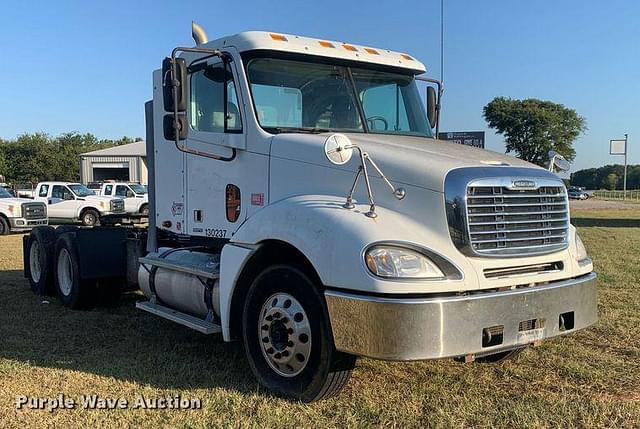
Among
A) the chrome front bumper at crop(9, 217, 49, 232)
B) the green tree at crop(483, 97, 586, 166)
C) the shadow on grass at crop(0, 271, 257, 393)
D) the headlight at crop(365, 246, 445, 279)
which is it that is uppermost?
the green tree at crop(483, 97, 586, 166)

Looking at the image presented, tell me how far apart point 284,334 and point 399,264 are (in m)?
1.12

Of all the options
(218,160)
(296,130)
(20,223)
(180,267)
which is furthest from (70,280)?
(20,223)

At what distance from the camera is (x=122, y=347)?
5750mm

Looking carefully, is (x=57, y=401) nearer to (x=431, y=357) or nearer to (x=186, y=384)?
(x=186, y=384)

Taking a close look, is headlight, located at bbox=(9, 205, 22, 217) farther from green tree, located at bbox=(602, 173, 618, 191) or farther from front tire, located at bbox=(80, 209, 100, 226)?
green tree, located at bbox=(602, 173, 618, 191)

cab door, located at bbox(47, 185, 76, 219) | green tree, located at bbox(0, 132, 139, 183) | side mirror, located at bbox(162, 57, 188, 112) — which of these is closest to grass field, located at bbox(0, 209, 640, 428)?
side mirror, located at bbox(162, 57, 188, 112)

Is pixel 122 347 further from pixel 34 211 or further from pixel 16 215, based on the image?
pixel 34 211

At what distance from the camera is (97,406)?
166 inches

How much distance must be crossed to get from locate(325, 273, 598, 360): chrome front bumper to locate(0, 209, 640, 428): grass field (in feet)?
1.79

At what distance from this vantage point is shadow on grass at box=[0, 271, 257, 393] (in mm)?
4852

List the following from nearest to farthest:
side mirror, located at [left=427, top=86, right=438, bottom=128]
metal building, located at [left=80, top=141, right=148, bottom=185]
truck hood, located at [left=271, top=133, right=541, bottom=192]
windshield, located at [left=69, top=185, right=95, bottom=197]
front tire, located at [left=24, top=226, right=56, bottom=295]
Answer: truck hood, located at [left=271, top=133, right=541, bottom=192] → side mirror, located at [left=427, top=86, right=438, bottom=128] → front tire, located at [left=24, top=226, right=56, bottom=295] → windshield, located at [left=69, top=185, right=95, bottom=197] → metal building, located at [left=80, top=141, right=148, bottom=185]

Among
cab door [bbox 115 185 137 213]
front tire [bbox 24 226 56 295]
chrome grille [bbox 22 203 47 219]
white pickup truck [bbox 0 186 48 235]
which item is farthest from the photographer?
cab door [bbox 115 185 137 213]

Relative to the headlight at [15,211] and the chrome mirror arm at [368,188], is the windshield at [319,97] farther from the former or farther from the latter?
the headlight at [15,211]

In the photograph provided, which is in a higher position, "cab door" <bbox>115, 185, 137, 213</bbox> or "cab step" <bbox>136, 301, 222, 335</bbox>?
"cab door" <bbox>115, 185, 137, 213</bbox>
